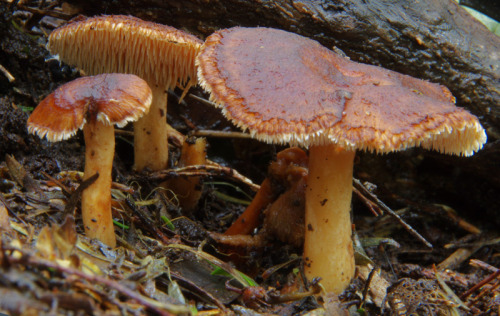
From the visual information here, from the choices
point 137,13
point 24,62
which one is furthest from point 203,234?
point 24,62

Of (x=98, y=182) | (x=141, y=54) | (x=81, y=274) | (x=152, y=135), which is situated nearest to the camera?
(x=81, y=274)

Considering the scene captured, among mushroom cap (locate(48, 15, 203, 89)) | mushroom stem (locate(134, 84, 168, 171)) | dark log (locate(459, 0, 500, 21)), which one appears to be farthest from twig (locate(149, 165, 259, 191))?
dark log (locate(459, 0, 500, 21))

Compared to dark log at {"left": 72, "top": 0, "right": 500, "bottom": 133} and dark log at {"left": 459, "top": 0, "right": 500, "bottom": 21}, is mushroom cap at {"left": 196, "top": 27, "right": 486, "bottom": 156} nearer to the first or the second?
dark log at {"left": 72, "top": 0, "right": 500, "bottom": 133}

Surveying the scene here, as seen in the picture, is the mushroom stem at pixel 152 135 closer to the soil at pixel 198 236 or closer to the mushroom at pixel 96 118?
the soil at pixel 198 236

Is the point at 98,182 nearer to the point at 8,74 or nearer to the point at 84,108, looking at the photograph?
the point at 84,108

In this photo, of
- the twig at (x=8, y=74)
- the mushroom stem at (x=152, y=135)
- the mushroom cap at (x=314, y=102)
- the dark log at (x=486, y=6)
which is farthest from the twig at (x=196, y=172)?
the dark log at (x=486, y=6)

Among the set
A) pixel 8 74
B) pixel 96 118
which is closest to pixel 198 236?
pixel 96 118

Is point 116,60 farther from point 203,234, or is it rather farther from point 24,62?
point 203,234
